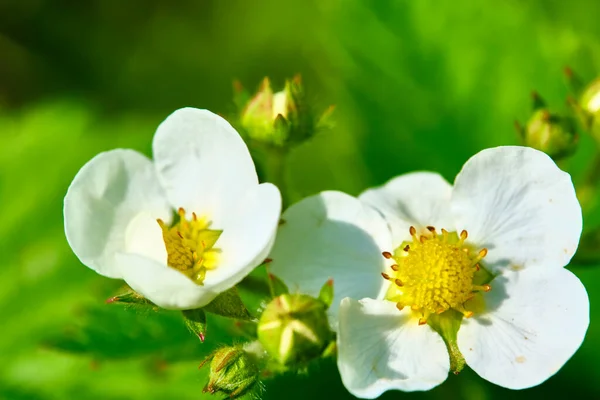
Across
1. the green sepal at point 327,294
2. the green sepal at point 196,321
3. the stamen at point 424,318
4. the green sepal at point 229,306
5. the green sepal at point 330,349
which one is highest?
the green sepal at point 327,294

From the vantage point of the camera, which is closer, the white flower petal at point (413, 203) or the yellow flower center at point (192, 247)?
the yellow flower center at point (192, 247)

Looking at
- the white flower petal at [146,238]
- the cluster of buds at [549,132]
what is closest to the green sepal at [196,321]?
the white flower petal at [146,238]

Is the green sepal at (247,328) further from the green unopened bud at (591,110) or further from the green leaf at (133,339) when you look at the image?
the green unopened bud at (591,110)

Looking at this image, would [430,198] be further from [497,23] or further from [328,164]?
[328,164]

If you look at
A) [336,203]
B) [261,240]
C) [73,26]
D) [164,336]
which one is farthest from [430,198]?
[73,26]

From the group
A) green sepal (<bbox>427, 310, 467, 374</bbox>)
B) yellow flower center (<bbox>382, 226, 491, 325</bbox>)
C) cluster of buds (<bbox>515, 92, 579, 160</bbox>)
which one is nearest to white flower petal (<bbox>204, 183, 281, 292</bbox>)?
yellow flower center (<bbox>382, 226, 491, 325</bbox>)

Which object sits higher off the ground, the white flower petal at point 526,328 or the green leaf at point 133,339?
the white flower petal at point 526,328
